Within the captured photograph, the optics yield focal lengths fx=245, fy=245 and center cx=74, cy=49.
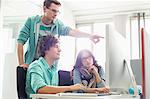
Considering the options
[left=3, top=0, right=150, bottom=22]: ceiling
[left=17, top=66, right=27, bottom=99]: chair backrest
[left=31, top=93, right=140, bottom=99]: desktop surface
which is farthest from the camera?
[left=3, top=0, right=150, bottom=22]: ceiling

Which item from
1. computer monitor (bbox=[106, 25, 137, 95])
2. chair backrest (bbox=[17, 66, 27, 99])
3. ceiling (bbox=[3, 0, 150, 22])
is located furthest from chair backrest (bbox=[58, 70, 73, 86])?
ceiling (bbox=[3, 0, 150, 22])

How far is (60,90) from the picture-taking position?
1290 mm

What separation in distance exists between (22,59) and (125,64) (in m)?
0.91

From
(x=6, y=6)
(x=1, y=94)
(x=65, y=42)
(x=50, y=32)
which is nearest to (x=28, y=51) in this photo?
(x=50, y=32)

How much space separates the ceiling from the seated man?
1880mm

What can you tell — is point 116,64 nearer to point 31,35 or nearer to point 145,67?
point 145,67

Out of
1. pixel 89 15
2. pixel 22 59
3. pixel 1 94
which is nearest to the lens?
pixel 22 59

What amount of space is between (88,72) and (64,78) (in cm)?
26

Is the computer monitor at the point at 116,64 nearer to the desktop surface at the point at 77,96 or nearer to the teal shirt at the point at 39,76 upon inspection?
the desktop surface at the point at 77,96

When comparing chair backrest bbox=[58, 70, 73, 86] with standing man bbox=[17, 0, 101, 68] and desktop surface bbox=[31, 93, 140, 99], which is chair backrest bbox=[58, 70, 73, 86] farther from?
desktop surface bbox=[31, 93, 140, 99]

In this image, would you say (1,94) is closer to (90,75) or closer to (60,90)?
(90,75)

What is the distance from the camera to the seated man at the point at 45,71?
1.32 metres

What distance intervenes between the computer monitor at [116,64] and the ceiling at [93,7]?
228cm

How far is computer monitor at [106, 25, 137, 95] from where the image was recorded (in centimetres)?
115
